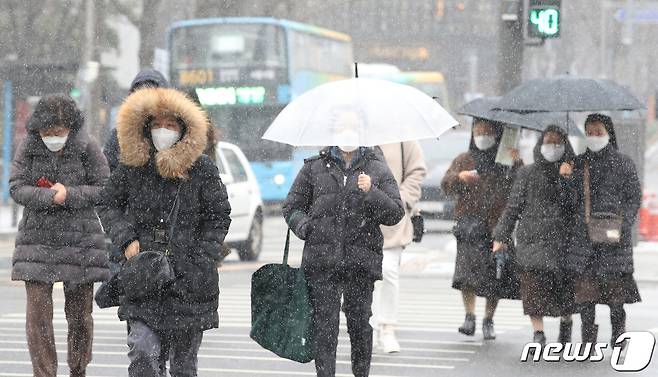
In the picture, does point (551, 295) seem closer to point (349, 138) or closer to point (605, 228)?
point (605, 228)

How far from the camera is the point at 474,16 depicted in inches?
3310

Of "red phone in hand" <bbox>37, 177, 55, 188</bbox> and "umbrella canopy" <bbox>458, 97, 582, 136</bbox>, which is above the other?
"red phone in hand" <bbox>37, 177, 55, 188</bbox>

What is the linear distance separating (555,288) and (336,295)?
250 cm

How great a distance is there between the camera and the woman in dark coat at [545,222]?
1023cm

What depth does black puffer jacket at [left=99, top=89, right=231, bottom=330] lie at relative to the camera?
7.05 metres

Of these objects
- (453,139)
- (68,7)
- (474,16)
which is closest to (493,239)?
(453,139)

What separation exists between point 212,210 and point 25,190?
1652 millimetres

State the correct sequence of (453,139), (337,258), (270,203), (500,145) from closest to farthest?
(337,258)
(500,145)
(453,139)
(270,203)

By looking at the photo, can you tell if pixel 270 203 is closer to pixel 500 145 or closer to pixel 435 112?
pixel 500 145

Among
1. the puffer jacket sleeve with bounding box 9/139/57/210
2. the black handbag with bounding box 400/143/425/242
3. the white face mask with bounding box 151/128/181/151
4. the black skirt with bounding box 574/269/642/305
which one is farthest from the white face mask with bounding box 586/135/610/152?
the white face mask with bounding box 151/128/181/151

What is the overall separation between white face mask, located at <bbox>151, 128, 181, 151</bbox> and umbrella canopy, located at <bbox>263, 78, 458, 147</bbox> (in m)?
1.18

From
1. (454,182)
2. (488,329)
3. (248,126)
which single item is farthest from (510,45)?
(248,126)

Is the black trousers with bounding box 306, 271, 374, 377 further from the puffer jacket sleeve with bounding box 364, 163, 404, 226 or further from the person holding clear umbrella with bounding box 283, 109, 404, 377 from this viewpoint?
the puffer jacket sleeve with bounding box 364, 163, 404, 226

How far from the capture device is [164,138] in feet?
23.4
